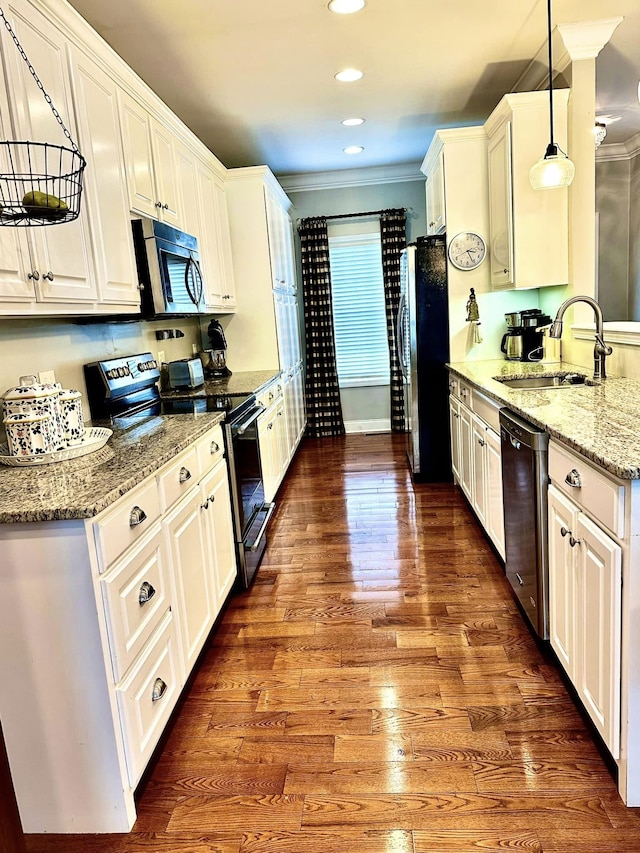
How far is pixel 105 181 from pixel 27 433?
1.10 metres

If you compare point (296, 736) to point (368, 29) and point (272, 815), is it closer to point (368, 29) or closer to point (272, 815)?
A: point (272, 815)

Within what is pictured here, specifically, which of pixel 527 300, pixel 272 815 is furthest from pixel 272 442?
pixel 272 815

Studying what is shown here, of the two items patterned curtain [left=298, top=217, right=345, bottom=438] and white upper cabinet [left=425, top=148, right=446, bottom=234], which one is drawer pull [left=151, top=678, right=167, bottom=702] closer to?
white upper cabinet [left=425, top=148, right=446, bottom=234]

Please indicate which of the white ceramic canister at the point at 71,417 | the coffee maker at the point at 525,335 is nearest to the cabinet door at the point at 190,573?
the white ceramic canister at the point at 71,417

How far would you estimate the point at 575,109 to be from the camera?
3143 mm

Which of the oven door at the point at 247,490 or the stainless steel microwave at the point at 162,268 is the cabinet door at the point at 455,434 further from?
the stainless steel microwave at the point at 162,268

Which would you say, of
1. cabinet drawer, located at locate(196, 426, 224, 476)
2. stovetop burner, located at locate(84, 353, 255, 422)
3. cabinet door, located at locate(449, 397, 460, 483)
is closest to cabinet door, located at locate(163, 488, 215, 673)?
cabinet drawer, located at locate(196, 426, 224, 476)

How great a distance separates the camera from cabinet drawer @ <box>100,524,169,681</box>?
54.4 inches

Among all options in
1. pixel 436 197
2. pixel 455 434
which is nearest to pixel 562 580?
pixel 455 434

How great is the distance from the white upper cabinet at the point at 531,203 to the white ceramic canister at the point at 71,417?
2.63 metres

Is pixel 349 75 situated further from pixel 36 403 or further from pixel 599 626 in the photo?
pixel 599 626

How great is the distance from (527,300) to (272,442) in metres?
2.04

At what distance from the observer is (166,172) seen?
9.70 ft

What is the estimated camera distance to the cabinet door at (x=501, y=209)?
3424 millimetres
